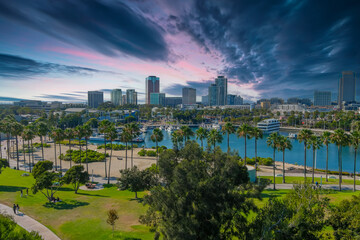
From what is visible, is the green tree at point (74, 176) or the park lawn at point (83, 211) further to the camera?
the green tree at point (74, 176)

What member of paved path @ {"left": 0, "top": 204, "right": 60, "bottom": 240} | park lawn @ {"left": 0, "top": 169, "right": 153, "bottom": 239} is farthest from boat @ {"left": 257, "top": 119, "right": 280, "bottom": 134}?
paved path @ {"left": 0, "top": 204, "right": 60, "bottom": 240}

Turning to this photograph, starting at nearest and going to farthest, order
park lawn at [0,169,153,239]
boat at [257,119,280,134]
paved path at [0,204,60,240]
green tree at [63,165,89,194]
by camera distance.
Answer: paved path at [0,204,60,240] < park lawn at [0,169,153,239] < green tree at [63,165,89,194] < boat at [257,119,280,134]

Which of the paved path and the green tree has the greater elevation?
the green tree

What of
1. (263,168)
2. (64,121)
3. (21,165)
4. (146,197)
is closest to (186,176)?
(146,197)

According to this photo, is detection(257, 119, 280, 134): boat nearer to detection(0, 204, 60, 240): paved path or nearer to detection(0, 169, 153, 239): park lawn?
detection(0, 169, 153, 239): park lawn

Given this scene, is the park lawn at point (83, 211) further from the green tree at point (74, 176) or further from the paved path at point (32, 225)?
the green tree at point (74, 176)

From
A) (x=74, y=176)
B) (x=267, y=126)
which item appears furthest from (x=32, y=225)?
(x=267, y=126)

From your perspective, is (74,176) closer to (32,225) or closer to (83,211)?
(83,211)

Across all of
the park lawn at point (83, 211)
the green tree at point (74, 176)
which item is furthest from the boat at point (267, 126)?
the green tree at point (74, 176)
